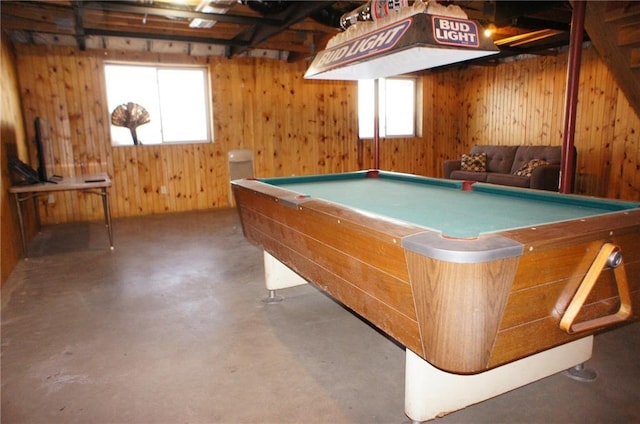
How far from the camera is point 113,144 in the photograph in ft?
20.5

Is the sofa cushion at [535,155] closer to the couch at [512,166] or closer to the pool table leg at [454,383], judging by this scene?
the couch at [512,166]

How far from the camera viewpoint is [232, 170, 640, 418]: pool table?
1.23 m

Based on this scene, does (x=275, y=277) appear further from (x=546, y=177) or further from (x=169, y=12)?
(x=546, y=177)

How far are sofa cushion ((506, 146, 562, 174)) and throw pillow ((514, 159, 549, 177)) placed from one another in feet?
0.39

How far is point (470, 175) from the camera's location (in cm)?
676

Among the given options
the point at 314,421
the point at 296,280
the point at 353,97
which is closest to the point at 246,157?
the point at 353,97

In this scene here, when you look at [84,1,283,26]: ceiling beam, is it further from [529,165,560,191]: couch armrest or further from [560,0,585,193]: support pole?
[529,165,560,191]: couch armrest

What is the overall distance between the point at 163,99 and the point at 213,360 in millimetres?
5237

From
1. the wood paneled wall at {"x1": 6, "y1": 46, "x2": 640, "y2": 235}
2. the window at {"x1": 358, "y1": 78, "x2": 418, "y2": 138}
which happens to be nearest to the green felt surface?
the wood paneled wall at {"x1": 6, "y1": 46, "x2": 640, "y2": 235}

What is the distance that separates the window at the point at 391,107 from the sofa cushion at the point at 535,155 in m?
2.47

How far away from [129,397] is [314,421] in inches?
34.7

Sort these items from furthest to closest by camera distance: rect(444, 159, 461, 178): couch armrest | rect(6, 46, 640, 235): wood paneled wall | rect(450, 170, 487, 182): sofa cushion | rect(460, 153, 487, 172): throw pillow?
rect(444, 159, 461, 178): couch armrest
rect(460, 153, 487, 172): throw pillow
rect(450, 170, 487, 182): sofa cushion
rect(6, 46, 640, 235): wood paneled wall

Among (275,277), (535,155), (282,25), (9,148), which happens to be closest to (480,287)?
(275,277)

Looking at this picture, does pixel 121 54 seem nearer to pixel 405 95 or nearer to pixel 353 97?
pixel 353 97
